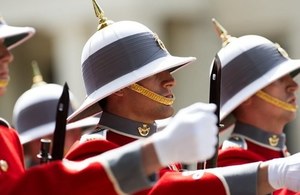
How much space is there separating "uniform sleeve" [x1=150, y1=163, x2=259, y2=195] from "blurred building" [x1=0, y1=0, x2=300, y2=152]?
1132 centimetres

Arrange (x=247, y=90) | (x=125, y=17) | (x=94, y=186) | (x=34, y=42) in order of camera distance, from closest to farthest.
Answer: (x=94, y=186) → (x=247, y=90) → (x=125, y=17) → (x=34, y=42)

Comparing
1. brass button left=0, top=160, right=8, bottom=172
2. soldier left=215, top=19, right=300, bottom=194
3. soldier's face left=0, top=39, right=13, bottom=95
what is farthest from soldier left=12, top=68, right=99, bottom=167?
brass button left=0, top=160, right=8, bottom=172

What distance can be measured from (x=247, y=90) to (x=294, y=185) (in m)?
2.19

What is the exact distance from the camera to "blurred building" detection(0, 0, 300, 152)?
19219mm

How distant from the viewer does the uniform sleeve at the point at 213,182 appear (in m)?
6.16

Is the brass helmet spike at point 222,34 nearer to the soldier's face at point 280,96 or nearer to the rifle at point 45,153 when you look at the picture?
the soldier's face at point 280,96

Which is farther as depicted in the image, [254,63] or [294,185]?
[254,63]

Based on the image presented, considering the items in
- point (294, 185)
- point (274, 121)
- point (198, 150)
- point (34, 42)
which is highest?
point (198, 150)

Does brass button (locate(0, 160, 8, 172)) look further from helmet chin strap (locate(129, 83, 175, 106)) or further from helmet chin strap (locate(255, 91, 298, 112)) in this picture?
helmet chin strap (locate(255, 91, 298, 112))

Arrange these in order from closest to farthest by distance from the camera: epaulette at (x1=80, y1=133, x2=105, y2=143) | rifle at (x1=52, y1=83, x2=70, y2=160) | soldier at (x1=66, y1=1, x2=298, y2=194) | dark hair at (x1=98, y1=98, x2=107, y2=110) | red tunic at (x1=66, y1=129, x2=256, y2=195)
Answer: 1. rifle at (x1=52, y1=83, x2=70, y2=160)
2. red tunic at (x1=66, y1=129, x2=256, y2=195)
3. epaulette at (x1=80, y1=133, x2=105, y2=143)
4. soldier at (x1=66, y1=1, x2=298, y2=194)
5. dark hair at (x1=98, y1=98, x2=107, y2=110)

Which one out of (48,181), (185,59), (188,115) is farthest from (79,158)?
(188,115)

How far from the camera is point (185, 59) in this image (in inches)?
279

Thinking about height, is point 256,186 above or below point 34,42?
above

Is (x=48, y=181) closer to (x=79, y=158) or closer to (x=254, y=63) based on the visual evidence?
(x=79, y=158)
